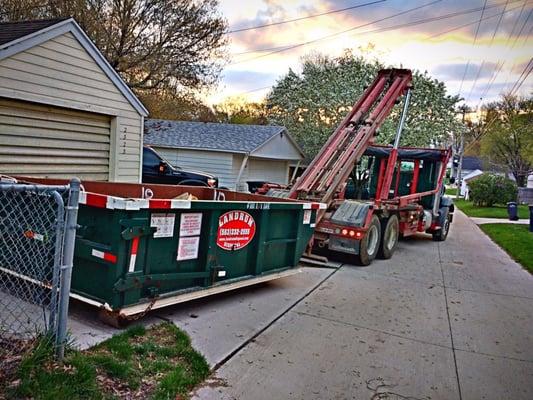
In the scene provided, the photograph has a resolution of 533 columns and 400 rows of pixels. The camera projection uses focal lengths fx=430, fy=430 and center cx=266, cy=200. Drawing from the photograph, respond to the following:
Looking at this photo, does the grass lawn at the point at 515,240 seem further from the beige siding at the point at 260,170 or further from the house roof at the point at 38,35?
the house roof at the point at 38,35

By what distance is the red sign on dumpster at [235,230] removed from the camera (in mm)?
4754

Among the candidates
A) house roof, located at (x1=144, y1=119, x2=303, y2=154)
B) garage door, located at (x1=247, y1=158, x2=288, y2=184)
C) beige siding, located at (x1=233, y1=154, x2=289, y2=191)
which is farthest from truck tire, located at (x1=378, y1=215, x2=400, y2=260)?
garage door, located at (x1=247, y1=158, x2=288, y2=184)

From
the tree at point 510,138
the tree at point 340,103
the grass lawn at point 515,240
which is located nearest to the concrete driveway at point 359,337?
the grass lawn at point 515,240

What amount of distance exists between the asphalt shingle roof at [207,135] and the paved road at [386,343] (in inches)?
455

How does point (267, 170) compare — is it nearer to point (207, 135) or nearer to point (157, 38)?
point (207, 135)

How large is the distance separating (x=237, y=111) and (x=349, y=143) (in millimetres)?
34117

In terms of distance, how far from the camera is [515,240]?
1251cm

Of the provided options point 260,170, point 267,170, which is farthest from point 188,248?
point 267,170

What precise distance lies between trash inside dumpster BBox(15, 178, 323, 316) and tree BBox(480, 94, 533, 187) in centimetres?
3384

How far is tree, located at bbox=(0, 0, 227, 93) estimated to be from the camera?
1368cm

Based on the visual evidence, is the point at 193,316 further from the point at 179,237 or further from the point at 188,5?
the point at 188,5

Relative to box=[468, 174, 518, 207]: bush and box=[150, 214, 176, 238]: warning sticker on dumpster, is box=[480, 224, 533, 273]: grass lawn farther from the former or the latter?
box=[468, 174, 518, 207]: bush

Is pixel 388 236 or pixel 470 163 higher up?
pixel 470 163

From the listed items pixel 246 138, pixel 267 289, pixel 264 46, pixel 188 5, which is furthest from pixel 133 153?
pixel 264 46
